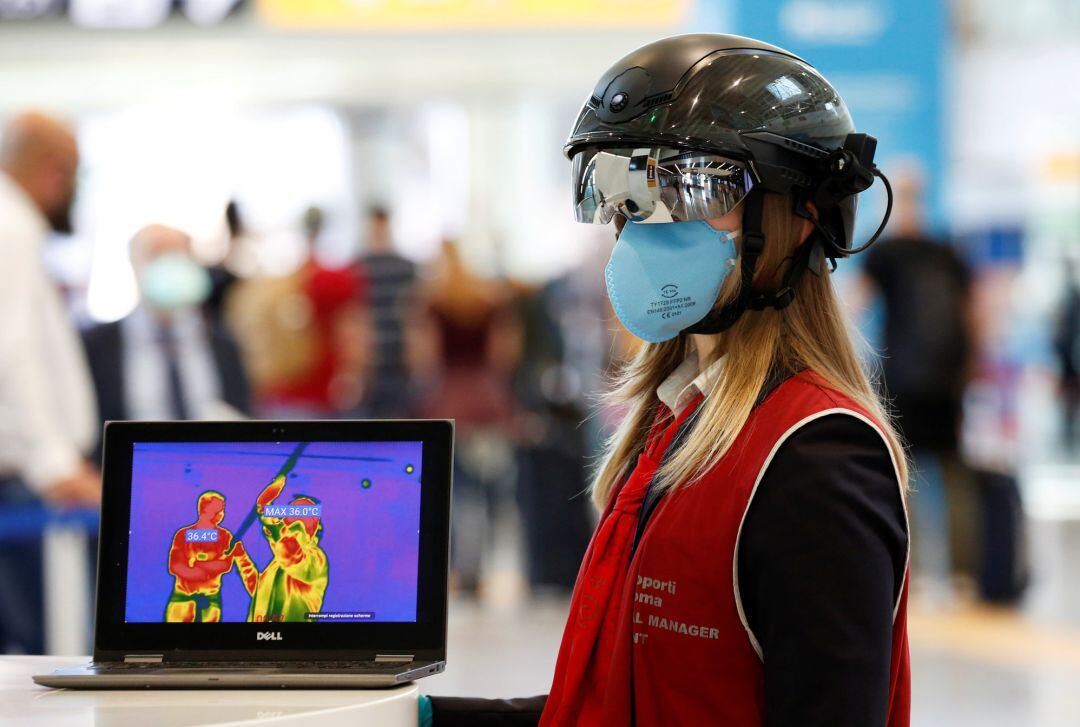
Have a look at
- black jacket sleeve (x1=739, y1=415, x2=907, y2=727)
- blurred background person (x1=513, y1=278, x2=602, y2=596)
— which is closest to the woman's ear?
black jacket sleeve (x1=739, y1=415, x2=907, y2=727)

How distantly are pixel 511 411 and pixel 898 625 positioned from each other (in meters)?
4.48

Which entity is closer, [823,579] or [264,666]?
[823,579]

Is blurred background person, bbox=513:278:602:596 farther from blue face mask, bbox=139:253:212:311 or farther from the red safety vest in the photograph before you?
the red safety vest

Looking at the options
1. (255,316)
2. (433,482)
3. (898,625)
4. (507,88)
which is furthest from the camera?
(507,88)

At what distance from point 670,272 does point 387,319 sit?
14.7 ft

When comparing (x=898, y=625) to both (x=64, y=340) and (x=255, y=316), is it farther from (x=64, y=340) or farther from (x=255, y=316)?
(x=255, y=316)

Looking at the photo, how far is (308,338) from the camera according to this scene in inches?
227

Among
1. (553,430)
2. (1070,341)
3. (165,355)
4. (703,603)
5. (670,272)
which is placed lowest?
(703,603)

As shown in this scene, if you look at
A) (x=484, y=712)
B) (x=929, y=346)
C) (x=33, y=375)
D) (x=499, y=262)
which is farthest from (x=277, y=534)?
(x=499, y=262)

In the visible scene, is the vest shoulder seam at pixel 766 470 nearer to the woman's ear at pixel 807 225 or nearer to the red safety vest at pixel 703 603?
the red safety vest at pixel 703 603

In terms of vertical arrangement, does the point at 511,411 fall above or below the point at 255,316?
below

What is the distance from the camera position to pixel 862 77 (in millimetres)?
6578

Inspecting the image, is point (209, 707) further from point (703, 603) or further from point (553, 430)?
point (553, 430)

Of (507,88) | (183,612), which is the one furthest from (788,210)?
(507,88)
